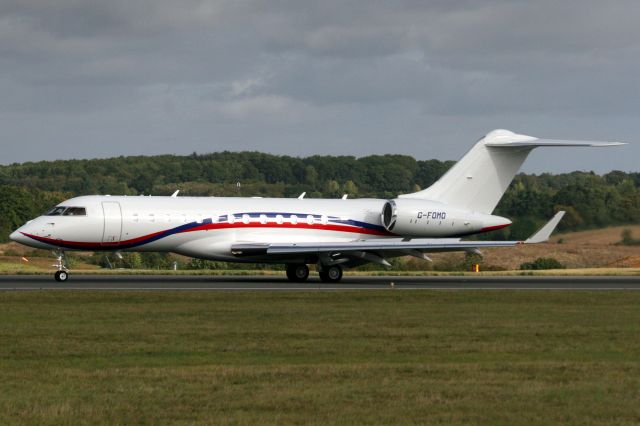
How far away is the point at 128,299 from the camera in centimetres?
3023

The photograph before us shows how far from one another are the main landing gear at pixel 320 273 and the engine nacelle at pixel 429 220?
10.9ft

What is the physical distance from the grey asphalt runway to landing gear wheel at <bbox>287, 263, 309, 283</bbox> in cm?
49

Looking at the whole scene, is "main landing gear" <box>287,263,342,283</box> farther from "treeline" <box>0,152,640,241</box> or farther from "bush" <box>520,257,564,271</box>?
"treeline" <box>0,152,640,241</box>

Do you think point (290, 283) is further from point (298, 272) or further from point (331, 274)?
point (298, 272)

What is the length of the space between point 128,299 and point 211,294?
302cm

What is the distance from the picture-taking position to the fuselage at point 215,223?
39.9m

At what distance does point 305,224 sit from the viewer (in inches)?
1698

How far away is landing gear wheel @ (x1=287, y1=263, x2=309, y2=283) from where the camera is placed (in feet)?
141

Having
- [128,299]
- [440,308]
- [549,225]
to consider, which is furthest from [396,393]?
[549,225]

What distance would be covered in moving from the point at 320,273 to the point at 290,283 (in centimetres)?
186

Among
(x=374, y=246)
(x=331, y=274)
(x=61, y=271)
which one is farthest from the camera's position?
(x=331, y=274)

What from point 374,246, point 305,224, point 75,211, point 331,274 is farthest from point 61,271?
point 374,246

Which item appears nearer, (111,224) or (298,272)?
(111,224)

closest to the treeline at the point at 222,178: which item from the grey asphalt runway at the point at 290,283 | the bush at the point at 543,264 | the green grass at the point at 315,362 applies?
the bush at the point at 543,264
